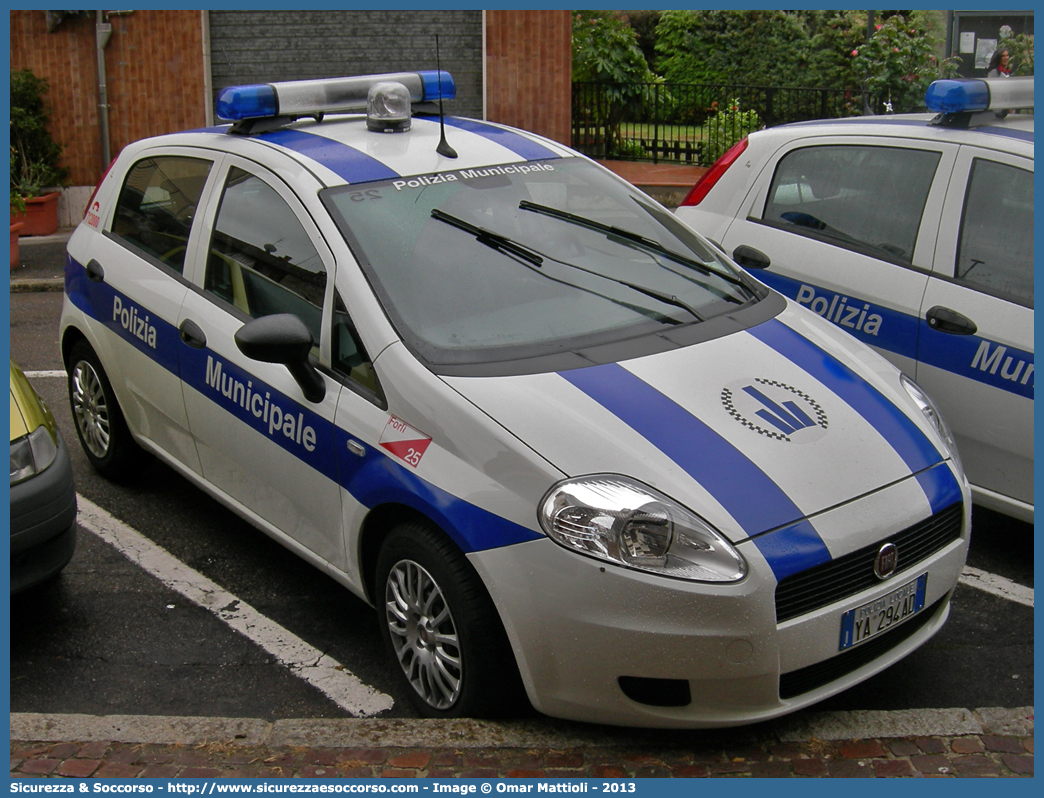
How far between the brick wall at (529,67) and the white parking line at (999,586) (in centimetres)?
1028

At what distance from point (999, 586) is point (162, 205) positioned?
3873 mm

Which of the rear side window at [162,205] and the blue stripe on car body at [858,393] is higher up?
the rear side window at [162,205]

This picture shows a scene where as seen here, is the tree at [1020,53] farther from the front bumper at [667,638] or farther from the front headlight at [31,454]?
the front headlight at [31,454]

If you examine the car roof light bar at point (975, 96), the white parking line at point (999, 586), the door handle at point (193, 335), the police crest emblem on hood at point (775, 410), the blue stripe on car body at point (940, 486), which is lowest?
the white parking line at point (999, 586)

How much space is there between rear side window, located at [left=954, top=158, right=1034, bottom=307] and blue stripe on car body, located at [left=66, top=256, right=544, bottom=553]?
251 cm

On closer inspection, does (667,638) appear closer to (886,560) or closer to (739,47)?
(886,560)

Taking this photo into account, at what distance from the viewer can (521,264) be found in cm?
392

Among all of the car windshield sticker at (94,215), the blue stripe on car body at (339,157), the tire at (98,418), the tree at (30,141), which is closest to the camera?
the blue stripe on car body at (339,157)

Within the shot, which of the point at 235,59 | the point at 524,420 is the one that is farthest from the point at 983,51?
the point at 524,420

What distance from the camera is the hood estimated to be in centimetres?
307

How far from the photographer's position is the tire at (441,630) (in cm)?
319

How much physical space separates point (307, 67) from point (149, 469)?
9.64 meters

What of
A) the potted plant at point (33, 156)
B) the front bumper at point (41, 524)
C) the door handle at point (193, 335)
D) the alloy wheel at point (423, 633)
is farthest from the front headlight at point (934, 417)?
the potted plant at point (33, 156)

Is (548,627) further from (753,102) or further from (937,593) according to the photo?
(753,102)
